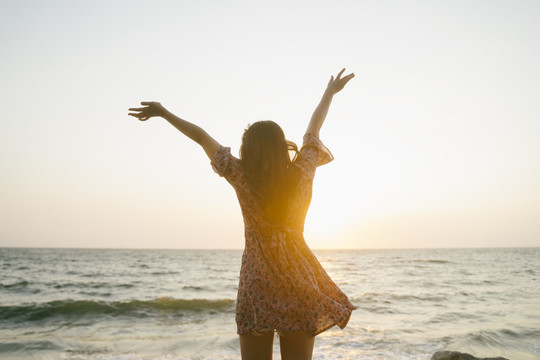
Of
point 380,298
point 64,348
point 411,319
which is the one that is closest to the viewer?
point 64,348

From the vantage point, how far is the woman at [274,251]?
235 cm

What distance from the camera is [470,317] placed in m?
11.9

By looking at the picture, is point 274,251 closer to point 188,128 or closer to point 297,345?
point 297,345

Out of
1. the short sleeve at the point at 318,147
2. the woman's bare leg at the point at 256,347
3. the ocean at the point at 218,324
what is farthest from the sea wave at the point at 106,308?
the short sleeve at the point at 318,147

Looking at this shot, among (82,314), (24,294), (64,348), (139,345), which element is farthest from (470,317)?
(24,294)

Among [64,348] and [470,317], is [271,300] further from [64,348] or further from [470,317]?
[470,317]

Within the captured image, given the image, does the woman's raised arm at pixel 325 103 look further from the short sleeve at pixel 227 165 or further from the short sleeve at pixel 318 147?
the short sleeve at pixel 227 165

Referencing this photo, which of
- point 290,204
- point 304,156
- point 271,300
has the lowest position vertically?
point 271,300

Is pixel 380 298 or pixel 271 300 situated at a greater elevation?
pixel 271 300

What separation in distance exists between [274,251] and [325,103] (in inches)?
42.3

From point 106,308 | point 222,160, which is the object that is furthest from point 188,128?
point 106,308

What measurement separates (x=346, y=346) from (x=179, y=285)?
14.3 meters

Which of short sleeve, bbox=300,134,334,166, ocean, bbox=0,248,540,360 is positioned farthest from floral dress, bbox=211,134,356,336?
ocean, bbox=0,248,540,360

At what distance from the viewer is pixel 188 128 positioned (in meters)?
2.50
